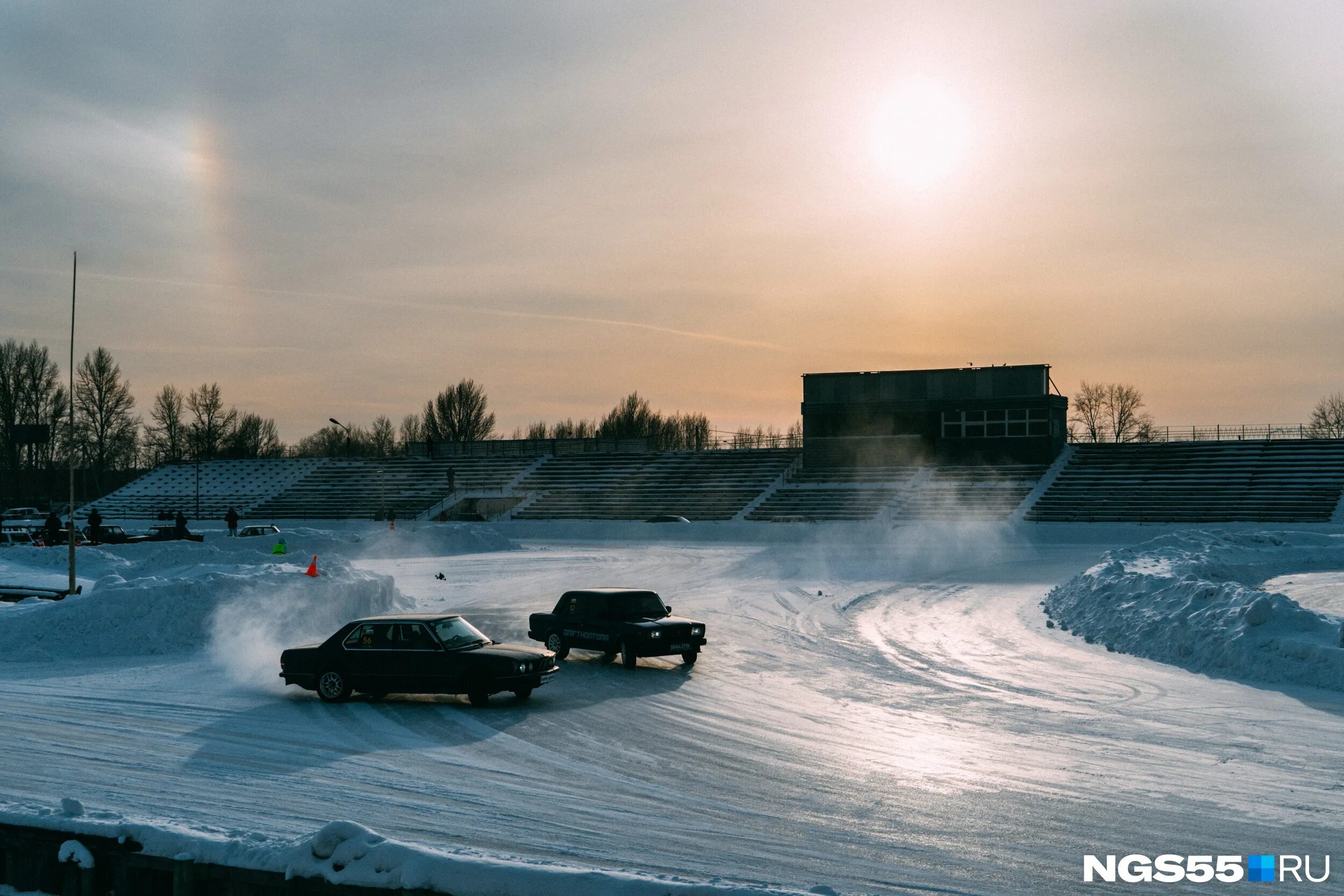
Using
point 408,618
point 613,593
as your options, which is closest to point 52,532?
point 613,593

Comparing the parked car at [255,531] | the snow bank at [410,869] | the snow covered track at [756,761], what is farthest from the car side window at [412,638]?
the parked car at [255,531]

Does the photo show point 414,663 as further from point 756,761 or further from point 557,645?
point 756,761

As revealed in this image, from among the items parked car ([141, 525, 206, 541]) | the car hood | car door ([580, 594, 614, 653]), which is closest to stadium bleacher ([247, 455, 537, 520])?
parked car ([141, 525, 206, 541])

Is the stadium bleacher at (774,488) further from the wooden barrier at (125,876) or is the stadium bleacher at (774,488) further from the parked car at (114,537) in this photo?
the wooden barrier at (125,876)

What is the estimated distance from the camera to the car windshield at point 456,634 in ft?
55.2

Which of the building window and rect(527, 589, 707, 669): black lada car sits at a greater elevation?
the building window

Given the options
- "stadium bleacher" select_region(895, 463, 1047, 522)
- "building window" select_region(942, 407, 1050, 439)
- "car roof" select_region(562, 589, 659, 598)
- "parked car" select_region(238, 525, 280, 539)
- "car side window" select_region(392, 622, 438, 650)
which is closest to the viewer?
"car side window" select_region(392, 622, 438, 650)

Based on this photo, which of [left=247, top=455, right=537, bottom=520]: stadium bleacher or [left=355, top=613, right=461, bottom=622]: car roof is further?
[left=247, top=455, right=537, bottom=520]: stadium bleacher

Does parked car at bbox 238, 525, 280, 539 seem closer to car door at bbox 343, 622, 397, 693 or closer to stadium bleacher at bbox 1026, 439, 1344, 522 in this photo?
stadium bleacher at bbox 1026, 439, 1344, 522

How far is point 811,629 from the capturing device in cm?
2528

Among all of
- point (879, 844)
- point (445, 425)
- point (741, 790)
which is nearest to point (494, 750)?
point (741, 790)

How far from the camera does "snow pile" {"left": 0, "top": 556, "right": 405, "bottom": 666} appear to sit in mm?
21469

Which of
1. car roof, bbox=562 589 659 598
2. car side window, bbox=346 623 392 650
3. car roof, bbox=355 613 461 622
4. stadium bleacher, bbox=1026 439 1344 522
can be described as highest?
stadium bleacher, bbox=1026 439 1344 522

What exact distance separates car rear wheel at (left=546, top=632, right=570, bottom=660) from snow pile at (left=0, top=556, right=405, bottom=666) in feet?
17.2
